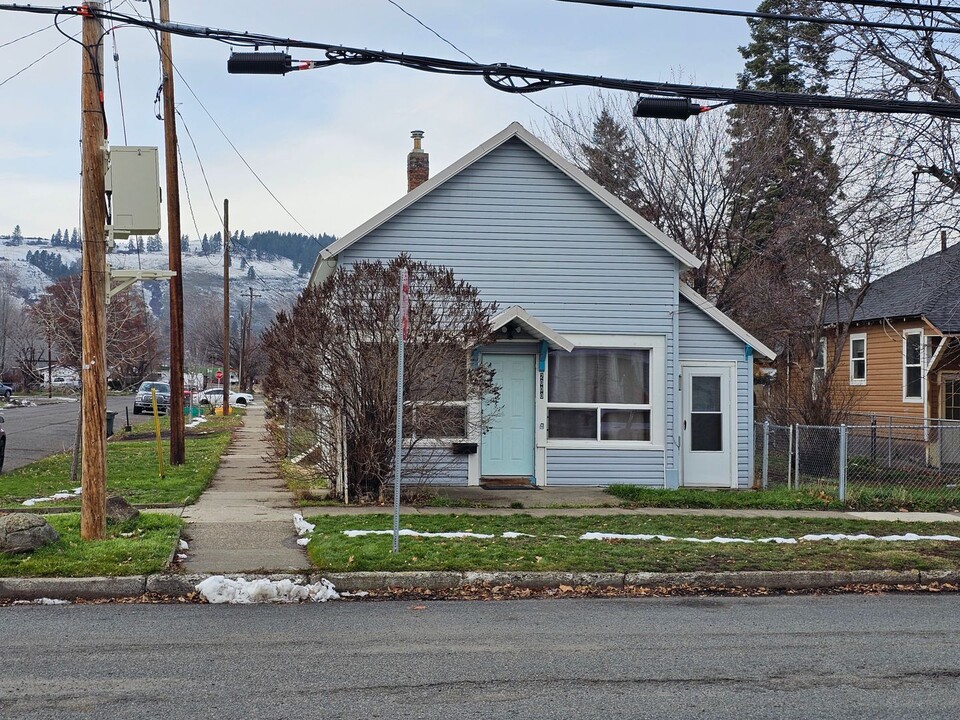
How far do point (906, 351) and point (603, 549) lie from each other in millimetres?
20042

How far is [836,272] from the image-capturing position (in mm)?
24594

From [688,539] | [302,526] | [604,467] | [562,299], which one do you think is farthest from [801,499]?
[302,526]

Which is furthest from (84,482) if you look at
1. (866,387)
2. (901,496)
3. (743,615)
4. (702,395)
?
(866,387)

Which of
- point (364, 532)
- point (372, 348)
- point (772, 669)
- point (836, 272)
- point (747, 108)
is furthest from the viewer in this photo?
point (747, 108)

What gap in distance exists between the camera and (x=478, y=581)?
9.42m

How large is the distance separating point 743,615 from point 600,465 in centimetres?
790

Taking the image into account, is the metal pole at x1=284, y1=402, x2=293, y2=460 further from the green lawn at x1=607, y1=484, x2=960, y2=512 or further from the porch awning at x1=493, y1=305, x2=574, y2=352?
the green lawn at x1=607, y1=484, x2=960, y2=512

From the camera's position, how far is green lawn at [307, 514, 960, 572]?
9.80 m

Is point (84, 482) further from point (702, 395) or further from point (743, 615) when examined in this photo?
point (702, 395)

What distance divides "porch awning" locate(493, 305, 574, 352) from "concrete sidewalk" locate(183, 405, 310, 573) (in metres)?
4.26

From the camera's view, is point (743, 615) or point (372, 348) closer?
point (743, 615)

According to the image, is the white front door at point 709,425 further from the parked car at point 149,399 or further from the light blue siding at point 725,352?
the parked car at point 149,399

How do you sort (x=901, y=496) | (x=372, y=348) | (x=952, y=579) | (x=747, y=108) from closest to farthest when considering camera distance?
(x=952, y=579)
(x=372, y=348)
(x=901, y=496)
(x=747, y=108)

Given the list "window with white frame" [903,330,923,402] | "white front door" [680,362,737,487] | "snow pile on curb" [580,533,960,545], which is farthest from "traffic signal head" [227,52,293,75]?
"window with white frame" [903,330,923,402]
